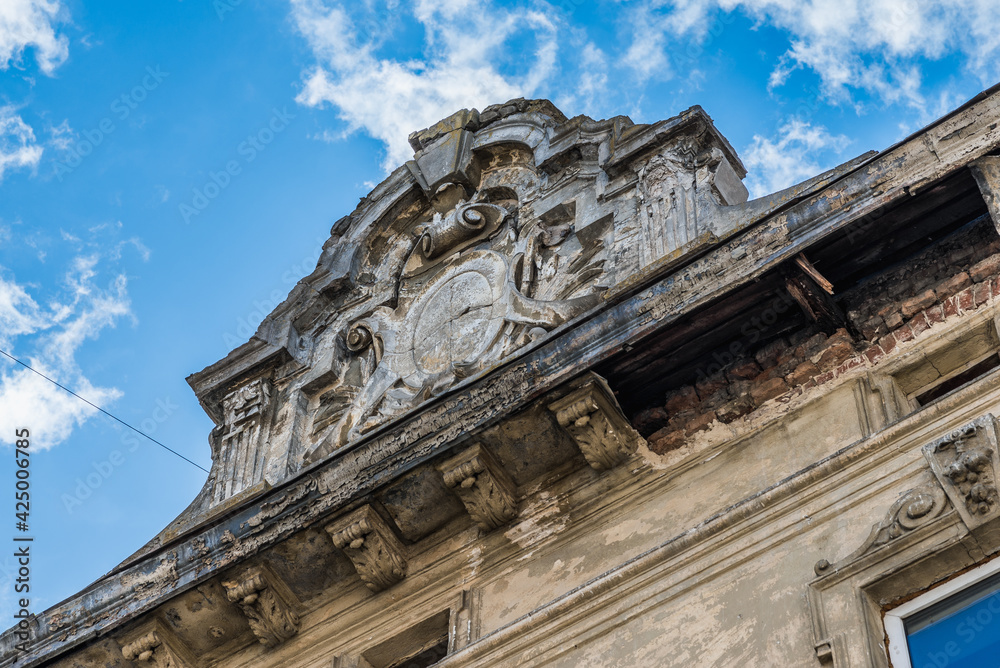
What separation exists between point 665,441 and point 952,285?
6.71 feet

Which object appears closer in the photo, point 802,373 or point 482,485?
point 802,373

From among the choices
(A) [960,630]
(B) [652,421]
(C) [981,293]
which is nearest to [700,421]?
(B) [652,421]

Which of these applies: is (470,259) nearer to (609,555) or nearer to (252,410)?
(252,410)

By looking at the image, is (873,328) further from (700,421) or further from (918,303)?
(700,421)

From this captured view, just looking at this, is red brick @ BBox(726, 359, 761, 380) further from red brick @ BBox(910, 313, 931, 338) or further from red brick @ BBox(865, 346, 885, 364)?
red brick @ BBox(910, 313, 931, 338)

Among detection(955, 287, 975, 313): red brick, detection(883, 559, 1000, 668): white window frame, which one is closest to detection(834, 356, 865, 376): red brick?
detection(955, 287, 975, 313): red brick

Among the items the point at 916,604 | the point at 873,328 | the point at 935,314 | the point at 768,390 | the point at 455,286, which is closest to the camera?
the point at 916,604

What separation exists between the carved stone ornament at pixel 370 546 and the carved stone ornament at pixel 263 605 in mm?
606

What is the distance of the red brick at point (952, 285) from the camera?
370 inches

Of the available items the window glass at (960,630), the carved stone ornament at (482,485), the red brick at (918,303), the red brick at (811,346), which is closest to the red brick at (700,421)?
the red brick at (811,346)

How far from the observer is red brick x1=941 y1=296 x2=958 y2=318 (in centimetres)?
934

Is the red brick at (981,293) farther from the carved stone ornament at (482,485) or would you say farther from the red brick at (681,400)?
the carved stone ornament at (482,485)

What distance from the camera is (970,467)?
8.10 meters

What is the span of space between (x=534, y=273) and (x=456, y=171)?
1754 millimetres
